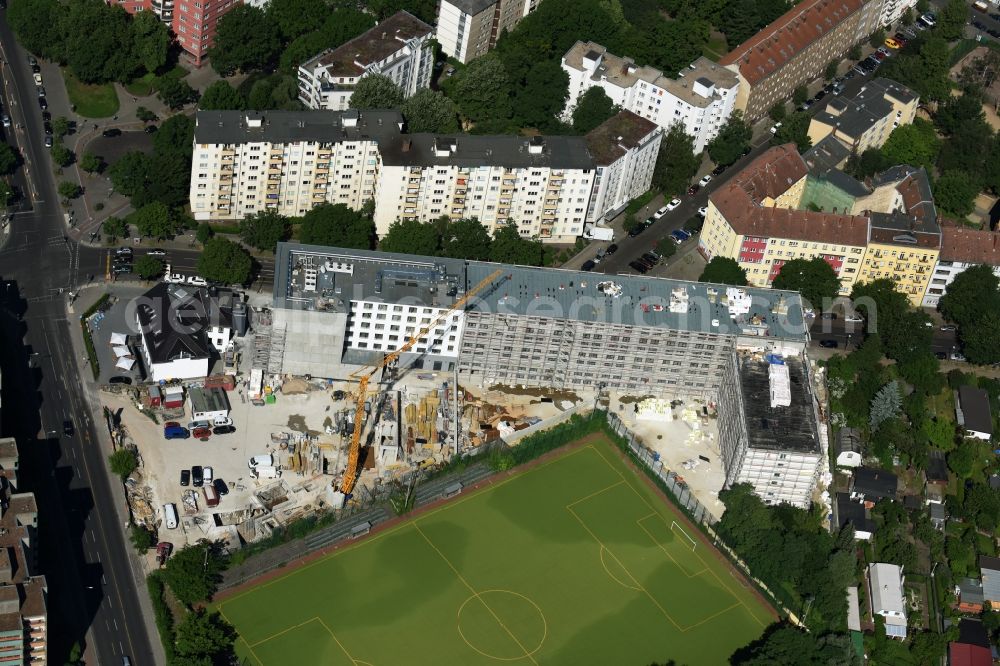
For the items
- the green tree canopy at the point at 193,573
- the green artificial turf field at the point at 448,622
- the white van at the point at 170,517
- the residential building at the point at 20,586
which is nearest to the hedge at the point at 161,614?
the green tree canopy at the point at 193,573

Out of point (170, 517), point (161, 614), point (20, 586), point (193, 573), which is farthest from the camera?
point (170, 517)

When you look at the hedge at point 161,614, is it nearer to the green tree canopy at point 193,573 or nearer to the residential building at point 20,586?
the green tree canopy at point 193,573

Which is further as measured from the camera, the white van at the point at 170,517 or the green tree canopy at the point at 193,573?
the white van at the point at 170,517

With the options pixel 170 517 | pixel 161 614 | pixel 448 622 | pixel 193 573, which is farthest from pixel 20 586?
pixel 448 622

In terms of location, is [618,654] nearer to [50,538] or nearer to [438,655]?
[438,655]

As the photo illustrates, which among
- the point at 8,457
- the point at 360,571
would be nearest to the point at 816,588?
the point at 360,571

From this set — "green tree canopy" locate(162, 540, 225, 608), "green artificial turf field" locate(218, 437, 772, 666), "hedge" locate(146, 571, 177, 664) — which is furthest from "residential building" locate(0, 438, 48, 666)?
"green artificial turf field" locate(218, 437, 772, 666)

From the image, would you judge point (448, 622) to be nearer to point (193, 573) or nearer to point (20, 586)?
point (193, 573)
